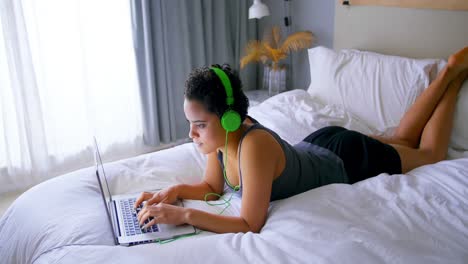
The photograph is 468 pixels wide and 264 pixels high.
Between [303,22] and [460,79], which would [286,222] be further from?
[303,22]

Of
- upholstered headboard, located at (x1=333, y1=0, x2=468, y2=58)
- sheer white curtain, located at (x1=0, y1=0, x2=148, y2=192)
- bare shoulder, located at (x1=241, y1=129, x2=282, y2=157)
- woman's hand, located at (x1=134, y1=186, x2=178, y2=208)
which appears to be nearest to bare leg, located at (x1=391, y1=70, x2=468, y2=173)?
upholstered headboard, located at (x1=333, y1=0, x2=468, y2=58)

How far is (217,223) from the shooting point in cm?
124

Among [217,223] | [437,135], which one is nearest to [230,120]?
[217,223]

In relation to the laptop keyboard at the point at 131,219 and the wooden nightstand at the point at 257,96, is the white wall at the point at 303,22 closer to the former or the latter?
the wooden nightstand at the point at 257,96

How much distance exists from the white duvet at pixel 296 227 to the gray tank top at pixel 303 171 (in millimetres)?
64

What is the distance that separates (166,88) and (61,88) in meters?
0.68

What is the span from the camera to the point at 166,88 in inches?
117

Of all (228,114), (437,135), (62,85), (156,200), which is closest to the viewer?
(228,114)

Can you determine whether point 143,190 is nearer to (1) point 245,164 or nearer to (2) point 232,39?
(1) point 245,164

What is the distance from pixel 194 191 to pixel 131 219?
0.26 meters

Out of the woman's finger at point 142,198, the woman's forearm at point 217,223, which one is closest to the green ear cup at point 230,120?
the woman's forearm at point 217,223

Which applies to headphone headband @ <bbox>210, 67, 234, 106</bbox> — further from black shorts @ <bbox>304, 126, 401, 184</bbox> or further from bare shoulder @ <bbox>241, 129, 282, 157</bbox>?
black shorts @ <bbox>304, 126, 401, 184</bbox>

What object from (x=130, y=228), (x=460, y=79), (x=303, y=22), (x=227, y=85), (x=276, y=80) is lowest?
(x=130, y=228)

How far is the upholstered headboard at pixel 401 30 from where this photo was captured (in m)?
2.09
